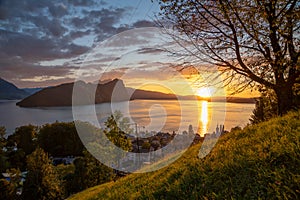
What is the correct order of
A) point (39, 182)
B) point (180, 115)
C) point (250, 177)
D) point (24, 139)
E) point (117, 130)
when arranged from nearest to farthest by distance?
point (250, 177), point (39, 182), point (117, 130), point (24, 139), point (180, 115)

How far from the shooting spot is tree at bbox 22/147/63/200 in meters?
22.5

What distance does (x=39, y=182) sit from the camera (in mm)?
22953

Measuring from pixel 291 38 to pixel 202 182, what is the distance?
6.29 m

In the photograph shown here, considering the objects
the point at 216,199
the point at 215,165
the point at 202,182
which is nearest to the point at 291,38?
the point at 215,165

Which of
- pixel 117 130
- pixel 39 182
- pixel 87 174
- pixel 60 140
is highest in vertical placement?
pixel 117 130

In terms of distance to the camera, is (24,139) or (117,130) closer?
(117,130)

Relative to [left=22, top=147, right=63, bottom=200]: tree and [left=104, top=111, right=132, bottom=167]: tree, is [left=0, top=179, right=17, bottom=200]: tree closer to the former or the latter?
[left=22, top=147, right=63, bottom=200]: tree

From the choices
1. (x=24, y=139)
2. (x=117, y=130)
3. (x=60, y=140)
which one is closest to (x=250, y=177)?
(x=117, y=130)

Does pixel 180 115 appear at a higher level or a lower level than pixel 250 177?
lower

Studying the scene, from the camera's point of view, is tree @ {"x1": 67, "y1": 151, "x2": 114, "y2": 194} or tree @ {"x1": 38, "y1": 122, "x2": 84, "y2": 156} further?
tree @ {"x1": 38, "y1": 122, "x2": 84, "y2": 156}

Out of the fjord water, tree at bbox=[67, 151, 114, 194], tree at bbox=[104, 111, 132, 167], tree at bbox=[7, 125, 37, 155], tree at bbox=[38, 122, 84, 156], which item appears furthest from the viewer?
tree at bbox=[38, 122, 84, 156]

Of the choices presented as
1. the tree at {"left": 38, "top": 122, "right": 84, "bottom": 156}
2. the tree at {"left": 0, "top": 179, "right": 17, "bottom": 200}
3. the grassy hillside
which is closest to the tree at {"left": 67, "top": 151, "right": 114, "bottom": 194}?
the tree at {"left": 0, "top": 179, "right": 17, "bottom": 200}

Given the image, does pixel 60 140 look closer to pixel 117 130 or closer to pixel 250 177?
pixel 117 130

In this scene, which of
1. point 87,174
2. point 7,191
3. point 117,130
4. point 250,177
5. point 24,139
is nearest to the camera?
point 250,177
